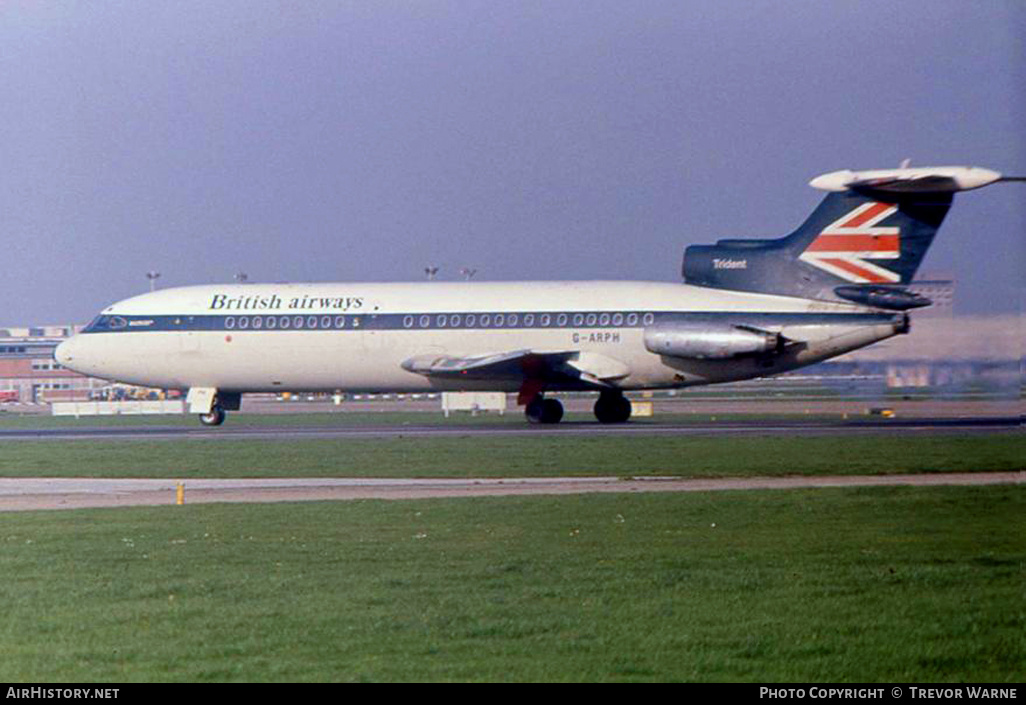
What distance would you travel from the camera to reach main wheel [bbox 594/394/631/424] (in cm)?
5359

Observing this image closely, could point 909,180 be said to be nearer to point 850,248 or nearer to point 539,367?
point 850,248

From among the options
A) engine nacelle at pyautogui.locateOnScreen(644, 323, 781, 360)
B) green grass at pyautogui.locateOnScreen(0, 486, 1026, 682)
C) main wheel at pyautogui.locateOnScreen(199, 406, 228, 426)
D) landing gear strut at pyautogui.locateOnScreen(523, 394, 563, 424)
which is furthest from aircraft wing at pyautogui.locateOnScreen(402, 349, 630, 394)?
green grass at pyautogui.locateOnScreen(0, 486, 1026, 682)

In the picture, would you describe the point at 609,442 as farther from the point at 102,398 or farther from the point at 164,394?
the point at 102,398

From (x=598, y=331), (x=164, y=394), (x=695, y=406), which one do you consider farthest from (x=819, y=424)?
(x=164, y=394)

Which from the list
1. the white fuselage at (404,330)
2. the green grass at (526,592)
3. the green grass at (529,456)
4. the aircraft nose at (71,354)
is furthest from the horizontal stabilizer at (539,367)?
the green grass at (526,592)

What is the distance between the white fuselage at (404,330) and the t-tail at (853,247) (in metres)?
0.60

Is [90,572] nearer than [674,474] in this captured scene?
Yes

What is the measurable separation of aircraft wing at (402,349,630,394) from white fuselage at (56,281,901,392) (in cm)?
25

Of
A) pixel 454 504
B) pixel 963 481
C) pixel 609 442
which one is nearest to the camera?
pixel 454 504

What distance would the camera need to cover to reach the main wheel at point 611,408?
53.6 metres

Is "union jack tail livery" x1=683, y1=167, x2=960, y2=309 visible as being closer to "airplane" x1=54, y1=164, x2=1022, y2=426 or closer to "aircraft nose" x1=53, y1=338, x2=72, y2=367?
"airplane" x1=54, y1=164, x2=1022, y2=426

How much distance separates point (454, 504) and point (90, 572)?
28.3ft

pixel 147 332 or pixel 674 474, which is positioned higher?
pixel 147 332

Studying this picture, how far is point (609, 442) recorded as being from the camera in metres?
42.2
